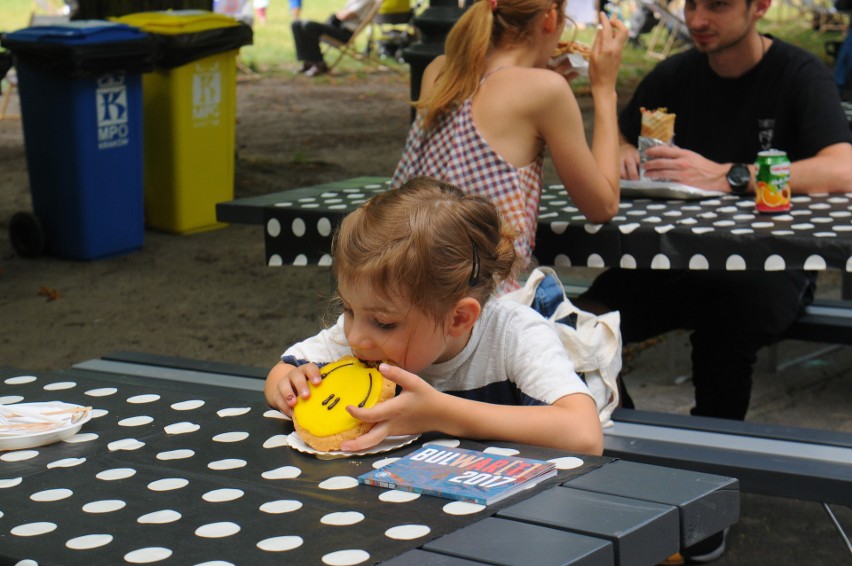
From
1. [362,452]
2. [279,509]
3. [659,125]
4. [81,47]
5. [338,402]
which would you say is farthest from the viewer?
[81,47]

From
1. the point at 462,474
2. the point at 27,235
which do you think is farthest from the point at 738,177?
the point at 27,235

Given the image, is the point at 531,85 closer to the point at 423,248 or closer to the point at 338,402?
the point at 423,248

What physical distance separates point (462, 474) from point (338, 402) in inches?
13.0

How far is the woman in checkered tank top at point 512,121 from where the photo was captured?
10.6 ft

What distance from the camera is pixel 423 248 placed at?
1.96 metres

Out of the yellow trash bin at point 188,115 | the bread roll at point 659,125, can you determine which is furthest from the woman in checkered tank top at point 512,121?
the yellow trash bin at point 188,115

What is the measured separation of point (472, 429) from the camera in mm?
1822

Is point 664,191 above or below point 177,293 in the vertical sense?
above

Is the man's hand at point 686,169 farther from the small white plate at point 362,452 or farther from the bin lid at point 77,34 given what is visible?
the bin lid at point 77,34

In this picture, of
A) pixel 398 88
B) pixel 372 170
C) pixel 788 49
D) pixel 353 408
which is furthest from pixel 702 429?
pixel 398 88

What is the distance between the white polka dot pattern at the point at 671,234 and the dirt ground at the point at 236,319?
2.53ft

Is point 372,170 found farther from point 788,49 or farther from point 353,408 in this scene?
point 353,408

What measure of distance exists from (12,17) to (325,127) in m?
11.8

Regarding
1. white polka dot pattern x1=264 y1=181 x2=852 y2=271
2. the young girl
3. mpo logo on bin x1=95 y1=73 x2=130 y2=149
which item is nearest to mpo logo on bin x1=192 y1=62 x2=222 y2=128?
mpo logo on bin x1=95 y1=73 x2=130 y2=149
